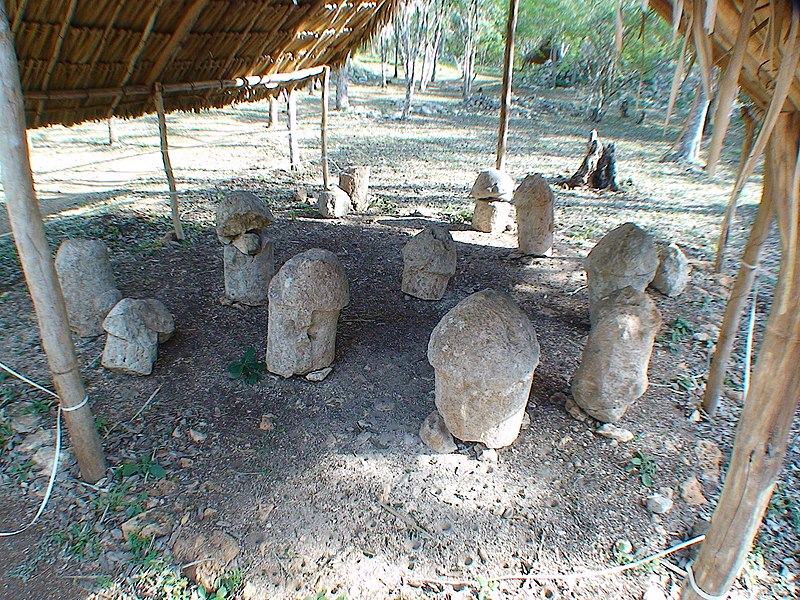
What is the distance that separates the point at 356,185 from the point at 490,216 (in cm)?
230

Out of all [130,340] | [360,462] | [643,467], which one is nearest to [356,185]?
[130,340]

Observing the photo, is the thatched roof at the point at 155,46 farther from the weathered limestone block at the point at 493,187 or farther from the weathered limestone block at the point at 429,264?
the weathered limestone block at the point at 429,264

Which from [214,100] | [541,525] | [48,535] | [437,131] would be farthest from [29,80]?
[437,131]

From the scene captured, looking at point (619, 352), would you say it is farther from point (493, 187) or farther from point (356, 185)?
point (356, 185)

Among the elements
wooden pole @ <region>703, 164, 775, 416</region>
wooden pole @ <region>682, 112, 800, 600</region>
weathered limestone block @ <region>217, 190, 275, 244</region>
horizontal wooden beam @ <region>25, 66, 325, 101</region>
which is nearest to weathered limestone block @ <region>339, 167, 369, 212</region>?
horizontal wooden beam @ <region>25, 66, 325, 101</region>

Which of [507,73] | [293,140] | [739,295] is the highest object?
[507,73]

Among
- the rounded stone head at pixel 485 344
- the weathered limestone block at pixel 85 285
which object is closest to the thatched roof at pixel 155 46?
the weathered limestone block at pixel 85 285

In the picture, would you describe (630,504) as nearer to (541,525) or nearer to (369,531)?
(541,525)

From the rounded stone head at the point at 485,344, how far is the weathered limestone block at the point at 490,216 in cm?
452

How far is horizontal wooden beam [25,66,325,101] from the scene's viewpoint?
5297mm

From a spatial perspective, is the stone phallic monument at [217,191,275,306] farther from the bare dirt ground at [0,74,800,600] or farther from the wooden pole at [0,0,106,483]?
the wooden pole at [0,0,106,483]

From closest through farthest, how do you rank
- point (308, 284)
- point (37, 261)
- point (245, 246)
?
point (37, 261), point (308, 284), point (245, 246)

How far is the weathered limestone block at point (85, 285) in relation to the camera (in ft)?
15.8

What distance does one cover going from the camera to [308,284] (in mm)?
4242
